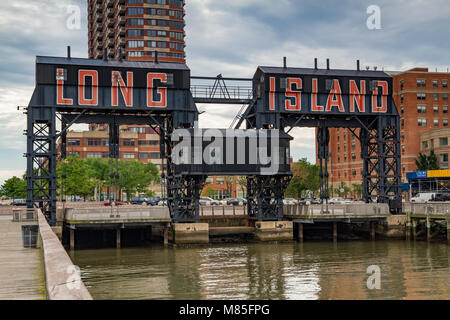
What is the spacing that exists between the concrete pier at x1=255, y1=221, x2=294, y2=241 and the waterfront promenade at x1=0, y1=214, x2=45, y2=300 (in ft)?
97.4

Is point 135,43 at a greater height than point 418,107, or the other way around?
point 135,43

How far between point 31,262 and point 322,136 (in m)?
40.7

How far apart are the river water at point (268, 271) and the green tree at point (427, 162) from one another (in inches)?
2327

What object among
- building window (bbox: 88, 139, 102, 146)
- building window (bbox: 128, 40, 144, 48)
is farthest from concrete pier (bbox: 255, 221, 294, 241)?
building window (bbox: 128, 40, 144, 48)

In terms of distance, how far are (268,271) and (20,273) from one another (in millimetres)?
19837

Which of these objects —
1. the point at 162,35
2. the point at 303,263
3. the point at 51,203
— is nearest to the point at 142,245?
the point at 51,203

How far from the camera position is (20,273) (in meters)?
15.6

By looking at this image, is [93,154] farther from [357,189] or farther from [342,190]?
[357,189]

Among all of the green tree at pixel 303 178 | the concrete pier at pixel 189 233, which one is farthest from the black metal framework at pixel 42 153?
the green tree at pixel 303 178

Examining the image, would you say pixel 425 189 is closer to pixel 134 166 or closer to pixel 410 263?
pixel 134 166

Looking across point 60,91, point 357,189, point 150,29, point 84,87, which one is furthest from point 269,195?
point 150,29

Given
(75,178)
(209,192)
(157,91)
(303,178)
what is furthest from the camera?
(209,192)

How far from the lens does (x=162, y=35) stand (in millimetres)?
155625

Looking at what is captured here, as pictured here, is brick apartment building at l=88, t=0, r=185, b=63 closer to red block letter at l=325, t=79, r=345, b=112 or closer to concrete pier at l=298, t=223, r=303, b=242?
red block letter at l=325, t=79, r=345, b=112
